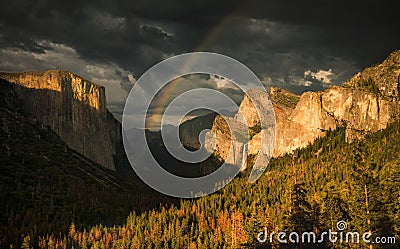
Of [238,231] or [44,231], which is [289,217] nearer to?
[238,231]

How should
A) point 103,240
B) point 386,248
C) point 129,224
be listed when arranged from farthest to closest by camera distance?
1. point 129,224
2. point 103,240
3. point 386,248

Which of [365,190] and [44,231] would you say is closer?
[365,190]

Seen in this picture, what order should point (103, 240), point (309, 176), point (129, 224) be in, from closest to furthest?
point (103, 240), point (129, 224), point (309, 176)

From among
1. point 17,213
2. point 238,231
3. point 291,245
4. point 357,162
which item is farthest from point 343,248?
point 17,213

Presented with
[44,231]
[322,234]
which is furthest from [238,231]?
[44,231]

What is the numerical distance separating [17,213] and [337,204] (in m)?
156

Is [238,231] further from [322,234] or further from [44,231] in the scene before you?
[44,231]

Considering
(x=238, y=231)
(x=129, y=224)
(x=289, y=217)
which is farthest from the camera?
(x=129, y=224)

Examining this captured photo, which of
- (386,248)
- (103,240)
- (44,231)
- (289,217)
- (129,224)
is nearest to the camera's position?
(386,248)

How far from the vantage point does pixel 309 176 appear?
190m

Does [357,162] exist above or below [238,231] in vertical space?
above

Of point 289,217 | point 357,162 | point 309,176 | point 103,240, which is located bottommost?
point 103,240

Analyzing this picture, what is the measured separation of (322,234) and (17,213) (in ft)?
504

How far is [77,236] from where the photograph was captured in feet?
499
